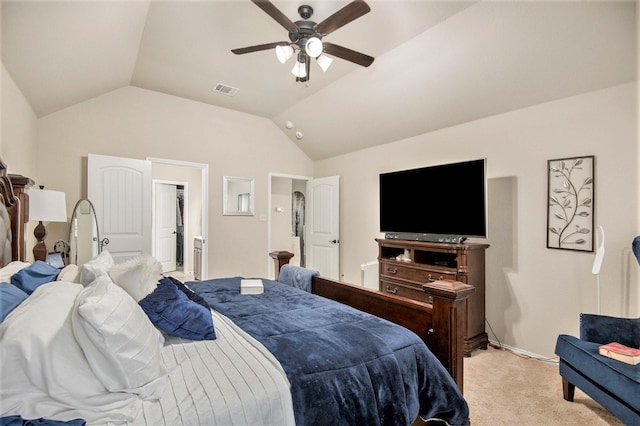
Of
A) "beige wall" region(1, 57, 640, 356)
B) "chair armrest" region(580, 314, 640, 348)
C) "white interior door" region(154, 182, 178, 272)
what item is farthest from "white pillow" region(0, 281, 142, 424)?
"white interior door" region(154, 182, 178, 272)

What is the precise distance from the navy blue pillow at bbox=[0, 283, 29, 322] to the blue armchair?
9.56 feet

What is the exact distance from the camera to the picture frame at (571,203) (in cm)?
273

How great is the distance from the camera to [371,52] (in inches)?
127

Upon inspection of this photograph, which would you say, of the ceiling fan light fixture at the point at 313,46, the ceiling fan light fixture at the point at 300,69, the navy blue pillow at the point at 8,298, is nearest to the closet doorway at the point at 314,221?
the ceiling fan light fixture at the point at 300,69

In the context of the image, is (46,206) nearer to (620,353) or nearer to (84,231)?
(84,231)

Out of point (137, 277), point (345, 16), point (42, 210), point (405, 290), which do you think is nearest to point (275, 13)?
point (345, 16)

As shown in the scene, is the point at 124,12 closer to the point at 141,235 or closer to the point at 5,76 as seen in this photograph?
the point at 5,76

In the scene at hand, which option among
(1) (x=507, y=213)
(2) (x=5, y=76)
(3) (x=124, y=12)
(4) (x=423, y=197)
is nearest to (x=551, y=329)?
(1) (x=507, y=213)

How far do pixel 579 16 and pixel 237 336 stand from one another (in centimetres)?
313

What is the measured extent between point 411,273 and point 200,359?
2.74 meters

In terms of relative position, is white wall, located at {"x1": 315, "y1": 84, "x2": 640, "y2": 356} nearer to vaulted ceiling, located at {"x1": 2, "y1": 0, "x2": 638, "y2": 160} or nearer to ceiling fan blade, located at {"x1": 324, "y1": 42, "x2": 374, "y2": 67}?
vaulted ceiling, located at {"x1": 2, "y1": 0, "x2": 638, "y2": 160}

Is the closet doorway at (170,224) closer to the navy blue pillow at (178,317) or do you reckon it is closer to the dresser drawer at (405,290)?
the dresser drawer at (405,290)

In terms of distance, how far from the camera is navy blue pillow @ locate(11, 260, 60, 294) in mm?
1493

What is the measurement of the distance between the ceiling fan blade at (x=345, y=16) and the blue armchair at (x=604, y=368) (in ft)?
7.96
